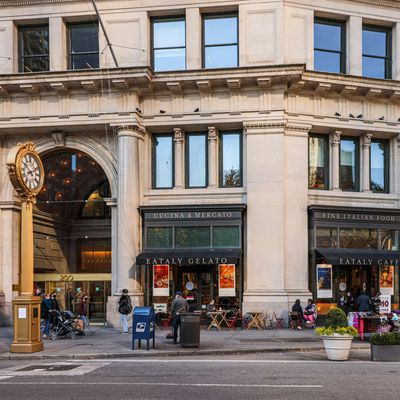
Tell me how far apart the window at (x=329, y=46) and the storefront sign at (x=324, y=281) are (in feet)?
27.3

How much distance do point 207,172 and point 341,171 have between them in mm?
5766

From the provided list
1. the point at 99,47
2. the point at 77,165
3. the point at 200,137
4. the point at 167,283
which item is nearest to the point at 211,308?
the point at 167,283

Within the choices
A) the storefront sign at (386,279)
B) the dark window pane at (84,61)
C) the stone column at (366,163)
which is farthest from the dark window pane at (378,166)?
the dark window pane at (84,61)

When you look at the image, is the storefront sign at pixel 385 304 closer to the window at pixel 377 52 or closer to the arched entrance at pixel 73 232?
the window at pixel 377 52

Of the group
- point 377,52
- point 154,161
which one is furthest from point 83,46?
point 377,52

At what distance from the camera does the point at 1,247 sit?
24391 millimetres

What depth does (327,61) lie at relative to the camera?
2438cm

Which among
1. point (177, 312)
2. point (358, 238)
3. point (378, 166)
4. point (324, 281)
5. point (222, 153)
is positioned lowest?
point (177, 312)

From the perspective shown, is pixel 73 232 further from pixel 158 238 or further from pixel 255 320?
pixel 255 320

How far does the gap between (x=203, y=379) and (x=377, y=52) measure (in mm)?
18503

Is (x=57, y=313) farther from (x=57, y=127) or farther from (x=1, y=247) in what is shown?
(x=57, y=127)

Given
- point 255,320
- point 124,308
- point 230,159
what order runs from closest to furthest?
point 124,308 < point 255,320 < point 230,159

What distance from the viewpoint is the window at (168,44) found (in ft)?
78.6

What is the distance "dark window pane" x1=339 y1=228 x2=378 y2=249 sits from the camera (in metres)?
23.5
